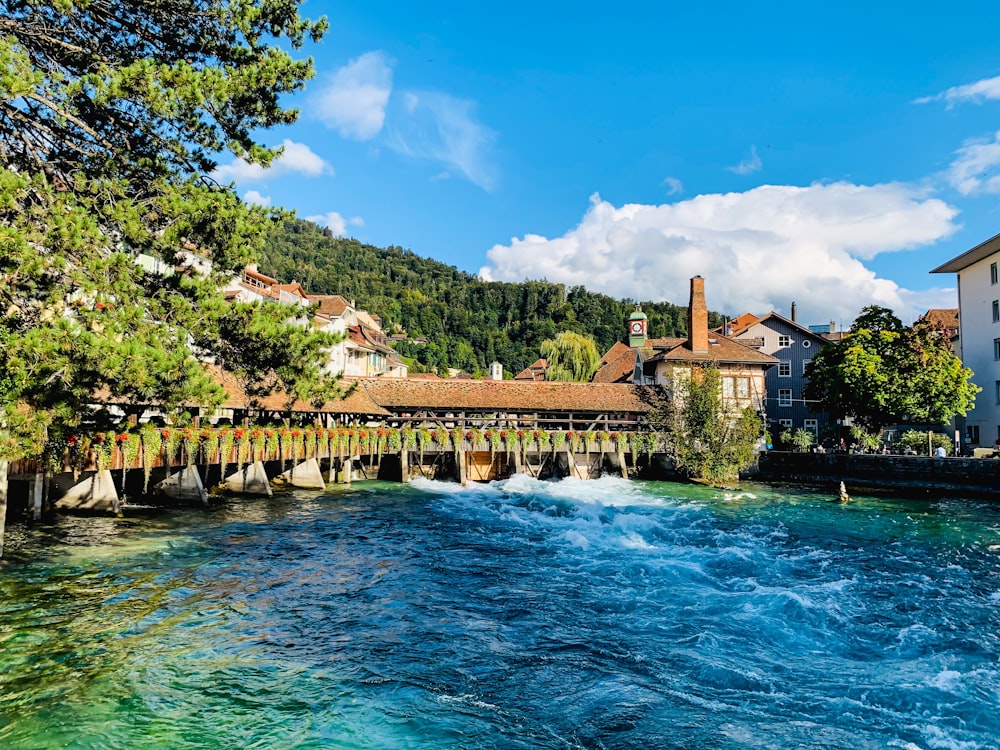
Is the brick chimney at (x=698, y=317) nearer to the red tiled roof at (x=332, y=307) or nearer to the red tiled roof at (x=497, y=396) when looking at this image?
the red tiled roof at (x=497, y=396)

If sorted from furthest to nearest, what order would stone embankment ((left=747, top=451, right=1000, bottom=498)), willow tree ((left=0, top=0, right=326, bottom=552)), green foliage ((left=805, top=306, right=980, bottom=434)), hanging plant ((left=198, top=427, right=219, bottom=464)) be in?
green foliage ((left=805, top=306, right=980, bottom=434))
stone embankment ((left=747, top=451, right=1000, bottom=498))
hanging plant ((left=198, top=427, right=219, bottom=464))
willow tree ((left=0, top=0, right=326, bottom=552))

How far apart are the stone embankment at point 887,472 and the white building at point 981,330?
7232mm

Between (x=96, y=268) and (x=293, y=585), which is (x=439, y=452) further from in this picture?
(x=96, y=268)

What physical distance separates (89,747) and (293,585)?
516 centimetres

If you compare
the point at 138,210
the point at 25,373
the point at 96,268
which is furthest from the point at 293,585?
the point at 138,210

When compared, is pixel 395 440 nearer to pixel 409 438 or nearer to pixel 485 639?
pixel 409 438

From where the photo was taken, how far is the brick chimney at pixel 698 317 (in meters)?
35.3

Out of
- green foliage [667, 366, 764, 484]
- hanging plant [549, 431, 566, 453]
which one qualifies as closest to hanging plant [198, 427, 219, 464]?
hanging plant [549, 431, 566, 453]

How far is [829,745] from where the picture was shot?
5.93 metres

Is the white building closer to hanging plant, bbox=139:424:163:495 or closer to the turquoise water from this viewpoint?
the turquoise water

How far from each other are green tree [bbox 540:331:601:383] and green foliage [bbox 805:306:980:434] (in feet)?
56.2

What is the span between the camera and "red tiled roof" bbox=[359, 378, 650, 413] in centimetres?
2945

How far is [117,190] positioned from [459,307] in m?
119

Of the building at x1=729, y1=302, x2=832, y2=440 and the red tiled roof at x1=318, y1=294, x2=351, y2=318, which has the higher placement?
the red tiled roof at x1=318, y1=294, x2=351, y2=318
